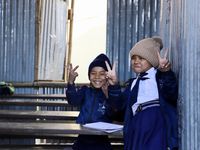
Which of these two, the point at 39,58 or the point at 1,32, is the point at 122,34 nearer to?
the point at 39,58

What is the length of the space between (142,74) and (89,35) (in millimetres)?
12512

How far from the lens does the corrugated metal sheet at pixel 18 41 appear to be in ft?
25.2

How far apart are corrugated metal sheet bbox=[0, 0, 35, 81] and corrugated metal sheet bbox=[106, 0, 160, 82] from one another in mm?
1470

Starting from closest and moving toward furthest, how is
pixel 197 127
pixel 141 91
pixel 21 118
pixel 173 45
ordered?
pixel 197 127, pixel 141 91, pixel 173 45, pixel 21 118

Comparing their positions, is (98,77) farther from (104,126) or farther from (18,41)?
(18,41)

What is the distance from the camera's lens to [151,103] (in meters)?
2.83

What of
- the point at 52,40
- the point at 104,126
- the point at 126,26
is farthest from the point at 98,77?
the point at 52,40

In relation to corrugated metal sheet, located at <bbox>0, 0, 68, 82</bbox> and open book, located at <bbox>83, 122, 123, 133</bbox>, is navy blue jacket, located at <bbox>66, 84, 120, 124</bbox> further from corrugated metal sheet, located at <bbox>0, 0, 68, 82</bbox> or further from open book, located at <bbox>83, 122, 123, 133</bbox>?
corrugated metal sheet, located at <bbox>0, 0, 68, 82</bbox>

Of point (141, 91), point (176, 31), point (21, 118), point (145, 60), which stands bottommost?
point (21, 118)

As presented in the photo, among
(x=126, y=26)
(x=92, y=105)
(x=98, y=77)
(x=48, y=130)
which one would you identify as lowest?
(x=48, y=130)

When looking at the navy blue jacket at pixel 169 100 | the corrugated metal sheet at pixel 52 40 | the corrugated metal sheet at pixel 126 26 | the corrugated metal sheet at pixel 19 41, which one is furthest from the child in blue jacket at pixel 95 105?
the corrugated metal sheet at pixel 52 40

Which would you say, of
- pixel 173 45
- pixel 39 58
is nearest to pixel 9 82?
pixel 39 58

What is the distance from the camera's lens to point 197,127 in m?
2.58

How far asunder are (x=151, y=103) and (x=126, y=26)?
A: 4780 mm
